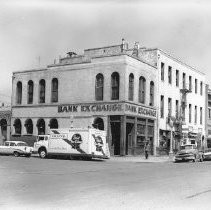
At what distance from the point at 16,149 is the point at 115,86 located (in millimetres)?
10566

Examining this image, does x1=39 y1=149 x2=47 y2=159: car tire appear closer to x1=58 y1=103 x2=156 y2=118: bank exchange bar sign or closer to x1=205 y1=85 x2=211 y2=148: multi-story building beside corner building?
x1=58 y1=103 x2=156 y2=118: bank exchange bar sign

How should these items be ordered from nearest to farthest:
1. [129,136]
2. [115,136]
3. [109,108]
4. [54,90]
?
1. [109,108]
2. [115,136]
3. [129,136]
4. [54,90]

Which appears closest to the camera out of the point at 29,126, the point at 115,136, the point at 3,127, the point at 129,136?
the point at 115,136

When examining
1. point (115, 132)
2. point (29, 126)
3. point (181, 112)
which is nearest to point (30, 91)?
point (29, 126)

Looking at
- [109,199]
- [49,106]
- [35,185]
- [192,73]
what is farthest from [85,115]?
[109,199]

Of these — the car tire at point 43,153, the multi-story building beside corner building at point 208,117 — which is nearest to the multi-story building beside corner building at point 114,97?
the multi-story building beside corner building at point 208,117

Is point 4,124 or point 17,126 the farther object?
point 4,124

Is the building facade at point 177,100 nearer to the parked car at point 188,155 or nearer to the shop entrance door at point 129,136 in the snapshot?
the shop entrance door at point 129,136

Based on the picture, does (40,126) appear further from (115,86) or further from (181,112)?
(181,112)

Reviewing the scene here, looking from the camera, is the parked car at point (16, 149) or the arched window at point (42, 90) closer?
the parked car at point (16, 149)

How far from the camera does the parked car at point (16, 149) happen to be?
37.3 m

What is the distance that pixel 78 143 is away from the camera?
110ft

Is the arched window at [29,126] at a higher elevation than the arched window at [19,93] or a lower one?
lower

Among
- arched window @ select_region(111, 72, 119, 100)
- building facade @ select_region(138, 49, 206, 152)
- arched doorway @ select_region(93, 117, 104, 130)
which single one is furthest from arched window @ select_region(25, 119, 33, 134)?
Answer: building facade @ select_region(138, 49, 206, 152)
